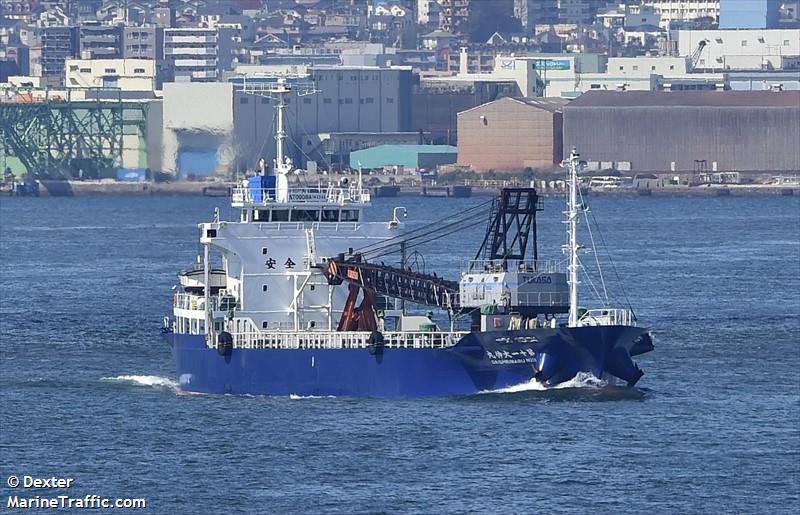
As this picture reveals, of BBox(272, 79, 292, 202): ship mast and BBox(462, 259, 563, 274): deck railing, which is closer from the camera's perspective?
BBox(462, 259, 563, 274): deck railing

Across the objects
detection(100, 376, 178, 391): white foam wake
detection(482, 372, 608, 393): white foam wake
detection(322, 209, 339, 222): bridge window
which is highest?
detection(322, 209, 339, 222): bridge window

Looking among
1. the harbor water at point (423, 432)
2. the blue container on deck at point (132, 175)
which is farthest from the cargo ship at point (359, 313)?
the blue container on deck at point (132, 175)

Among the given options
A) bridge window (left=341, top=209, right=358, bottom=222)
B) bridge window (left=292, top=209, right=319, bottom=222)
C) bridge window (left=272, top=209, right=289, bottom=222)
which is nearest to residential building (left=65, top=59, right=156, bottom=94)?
bridge window (left=341, top=209, right=358, bottom=222)

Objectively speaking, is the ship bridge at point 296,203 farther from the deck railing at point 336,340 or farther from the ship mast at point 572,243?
the ship mast at point 572,243

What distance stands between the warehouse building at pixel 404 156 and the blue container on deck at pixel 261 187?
388ft

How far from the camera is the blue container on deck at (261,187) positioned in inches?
1916

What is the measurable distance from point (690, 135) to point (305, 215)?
11774 cm

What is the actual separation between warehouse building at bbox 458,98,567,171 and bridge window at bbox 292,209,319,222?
119850 mm

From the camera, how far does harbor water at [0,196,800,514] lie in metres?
36.3

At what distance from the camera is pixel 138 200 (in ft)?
511

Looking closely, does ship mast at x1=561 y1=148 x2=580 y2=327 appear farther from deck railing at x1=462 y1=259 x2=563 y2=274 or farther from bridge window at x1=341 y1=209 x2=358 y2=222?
bridge window at x1=341 y1=209 x2=358 y2=222

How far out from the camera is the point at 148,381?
51.0 meters

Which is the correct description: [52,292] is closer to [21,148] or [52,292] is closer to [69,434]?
[69,434]

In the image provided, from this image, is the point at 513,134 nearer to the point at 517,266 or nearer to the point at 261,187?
the point at 261,187
